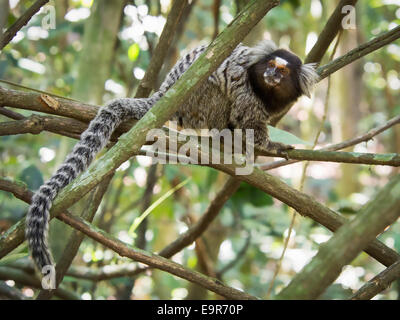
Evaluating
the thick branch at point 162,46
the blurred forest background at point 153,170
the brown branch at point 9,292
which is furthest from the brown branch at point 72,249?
the thick branch at point 162,46

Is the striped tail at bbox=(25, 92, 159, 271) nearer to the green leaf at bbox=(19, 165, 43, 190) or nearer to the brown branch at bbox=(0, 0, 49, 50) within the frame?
the brown branch at bbox=(0, 0, 49, 50)

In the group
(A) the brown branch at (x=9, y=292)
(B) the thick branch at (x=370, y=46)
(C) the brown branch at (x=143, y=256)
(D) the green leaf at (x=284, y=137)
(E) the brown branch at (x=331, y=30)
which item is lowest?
(C) the brown branch at (x=143, y=256)

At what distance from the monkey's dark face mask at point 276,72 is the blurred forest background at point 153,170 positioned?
0.55 meters

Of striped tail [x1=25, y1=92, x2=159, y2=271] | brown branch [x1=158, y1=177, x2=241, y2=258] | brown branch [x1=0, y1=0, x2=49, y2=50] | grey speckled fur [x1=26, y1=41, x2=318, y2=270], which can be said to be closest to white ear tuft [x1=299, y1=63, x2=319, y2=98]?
grey speckled fur [x1=26, y1=41, x2=318, y2=270]

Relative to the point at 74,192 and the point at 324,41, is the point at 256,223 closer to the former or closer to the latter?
the point at 324,41

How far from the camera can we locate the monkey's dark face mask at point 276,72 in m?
3.01

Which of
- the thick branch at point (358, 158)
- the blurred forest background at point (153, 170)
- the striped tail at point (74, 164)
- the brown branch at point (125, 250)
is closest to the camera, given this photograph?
the striped tail at point (74, 164)

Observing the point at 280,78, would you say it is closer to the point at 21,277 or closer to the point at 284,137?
the point at 284,137

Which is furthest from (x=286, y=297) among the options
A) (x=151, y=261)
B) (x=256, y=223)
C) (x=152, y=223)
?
(x=152, y=223)

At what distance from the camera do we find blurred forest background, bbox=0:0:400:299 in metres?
3.47

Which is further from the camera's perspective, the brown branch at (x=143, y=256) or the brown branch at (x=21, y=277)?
the brown branch at (x=21, y=277)

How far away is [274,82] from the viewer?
9.91ft

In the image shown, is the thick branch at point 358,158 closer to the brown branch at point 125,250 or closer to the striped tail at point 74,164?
the brown branch at point 125,250

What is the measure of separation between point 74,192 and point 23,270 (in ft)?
5.24
